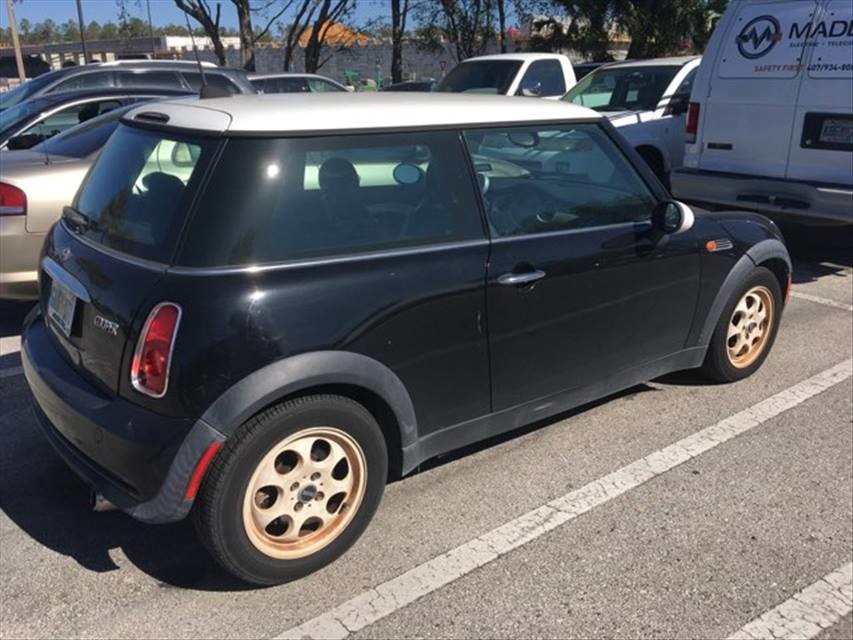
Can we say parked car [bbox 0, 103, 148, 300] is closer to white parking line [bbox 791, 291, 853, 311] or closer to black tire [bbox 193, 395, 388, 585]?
black tire [bbox 193, 395, 388, 585]

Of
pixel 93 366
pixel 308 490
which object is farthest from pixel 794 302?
pixel 93 366

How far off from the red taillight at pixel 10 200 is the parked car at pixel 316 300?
1.81 meters

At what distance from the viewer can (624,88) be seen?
1012 cm

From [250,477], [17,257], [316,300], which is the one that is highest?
[316,300]

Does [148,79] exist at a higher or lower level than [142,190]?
higher

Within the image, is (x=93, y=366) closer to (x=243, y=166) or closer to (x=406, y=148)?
(x=243, y=166)

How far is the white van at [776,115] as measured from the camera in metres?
6.30

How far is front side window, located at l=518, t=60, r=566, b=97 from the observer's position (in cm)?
1072

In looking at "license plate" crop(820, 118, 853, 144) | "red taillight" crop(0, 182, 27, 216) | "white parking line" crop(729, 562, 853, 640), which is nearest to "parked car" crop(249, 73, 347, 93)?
"red taillight" crop(0, 182, 27, 216)

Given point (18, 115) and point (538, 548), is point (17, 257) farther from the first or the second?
point (538, 548)

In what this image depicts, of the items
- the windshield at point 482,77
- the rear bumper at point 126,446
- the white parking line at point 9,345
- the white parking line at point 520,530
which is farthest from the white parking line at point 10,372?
the windshield at point 482,77

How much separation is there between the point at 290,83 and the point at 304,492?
12165mm

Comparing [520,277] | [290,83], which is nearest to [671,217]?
[520,277]

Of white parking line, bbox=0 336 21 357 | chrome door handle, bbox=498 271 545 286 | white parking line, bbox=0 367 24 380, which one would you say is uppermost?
chrome door handle, bbox=498 271 545 286
